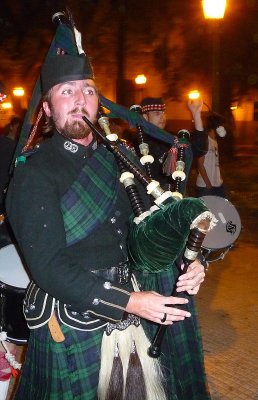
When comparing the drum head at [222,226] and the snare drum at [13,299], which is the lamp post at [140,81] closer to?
the drum head at [222,226]

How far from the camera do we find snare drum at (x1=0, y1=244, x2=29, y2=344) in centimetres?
275

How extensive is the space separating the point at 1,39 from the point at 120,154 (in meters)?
10.7

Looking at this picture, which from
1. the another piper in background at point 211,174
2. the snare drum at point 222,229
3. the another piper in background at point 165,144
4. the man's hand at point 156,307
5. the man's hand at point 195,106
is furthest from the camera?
the another piper in background at point 211,174

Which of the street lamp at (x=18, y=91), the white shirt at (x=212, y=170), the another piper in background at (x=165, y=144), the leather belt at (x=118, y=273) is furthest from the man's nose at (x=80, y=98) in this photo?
the street lamp at (x=18, y=91)

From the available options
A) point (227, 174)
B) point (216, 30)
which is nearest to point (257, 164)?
point (227, 174)

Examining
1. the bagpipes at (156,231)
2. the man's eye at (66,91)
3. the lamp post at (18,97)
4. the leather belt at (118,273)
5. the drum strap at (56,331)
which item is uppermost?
the lamp post at (18,97)

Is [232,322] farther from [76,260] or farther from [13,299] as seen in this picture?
[76,260]

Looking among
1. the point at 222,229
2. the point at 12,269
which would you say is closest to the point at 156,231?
the point at 12,269

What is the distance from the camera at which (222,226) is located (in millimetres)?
5109

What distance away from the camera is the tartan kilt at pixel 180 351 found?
2082 mm

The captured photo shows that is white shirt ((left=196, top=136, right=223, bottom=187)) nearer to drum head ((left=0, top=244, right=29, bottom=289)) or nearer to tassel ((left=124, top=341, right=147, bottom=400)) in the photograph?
drum head ((left=0, top=244, right=29, bottom=289))

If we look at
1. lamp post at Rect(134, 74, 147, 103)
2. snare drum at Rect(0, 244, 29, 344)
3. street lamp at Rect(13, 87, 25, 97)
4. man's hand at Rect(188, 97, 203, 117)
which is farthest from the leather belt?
lamp post at Rect(134, 74, 147, 103)

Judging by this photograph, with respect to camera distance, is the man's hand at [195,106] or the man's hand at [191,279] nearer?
the man's hand at [191,279]

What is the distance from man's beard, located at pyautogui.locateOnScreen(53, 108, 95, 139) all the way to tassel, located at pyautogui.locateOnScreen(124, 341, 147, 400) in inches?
36.2
